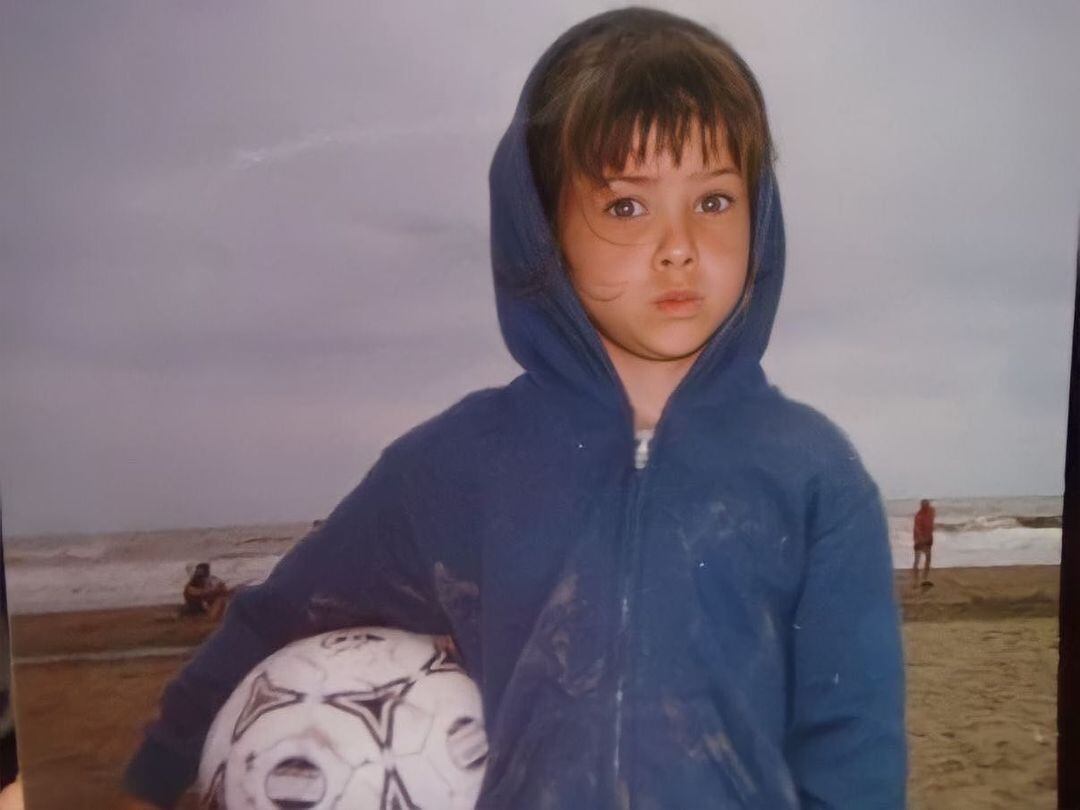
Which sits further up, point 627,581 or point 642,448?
point 642,448

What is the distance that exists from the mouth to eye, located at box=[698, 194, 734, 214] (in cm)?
10

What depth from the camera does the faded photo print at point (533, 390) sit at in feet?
4.48

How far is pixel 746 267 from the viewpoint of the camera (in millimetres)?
1422

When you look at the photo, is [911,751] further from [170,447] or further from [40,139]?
[40,139]

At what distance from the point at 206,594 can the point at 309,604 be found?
142 millimetres

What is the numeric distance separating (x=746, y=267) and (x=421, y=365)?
0.44m

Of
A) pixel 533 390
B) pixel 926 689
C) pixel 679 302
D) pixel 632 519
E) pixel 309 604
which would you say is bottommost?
pixel 926 689

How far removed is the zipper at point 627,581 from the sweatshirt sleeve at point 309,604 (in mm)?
256

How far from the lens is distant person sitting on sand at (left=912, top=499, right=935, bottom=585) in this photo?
1462 mm

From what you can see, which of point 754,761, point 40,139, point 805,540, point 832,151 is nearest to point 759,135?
point 832,151

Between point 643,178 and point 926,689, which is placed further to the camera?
point 926,689

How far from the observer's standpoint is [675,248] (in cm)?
138

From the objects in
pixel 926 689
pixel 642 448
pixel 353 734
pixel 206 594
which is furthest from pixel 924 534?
pixel 206 594

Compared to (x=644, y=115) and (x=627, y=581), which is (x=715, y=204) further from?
(x=627, y=581)
